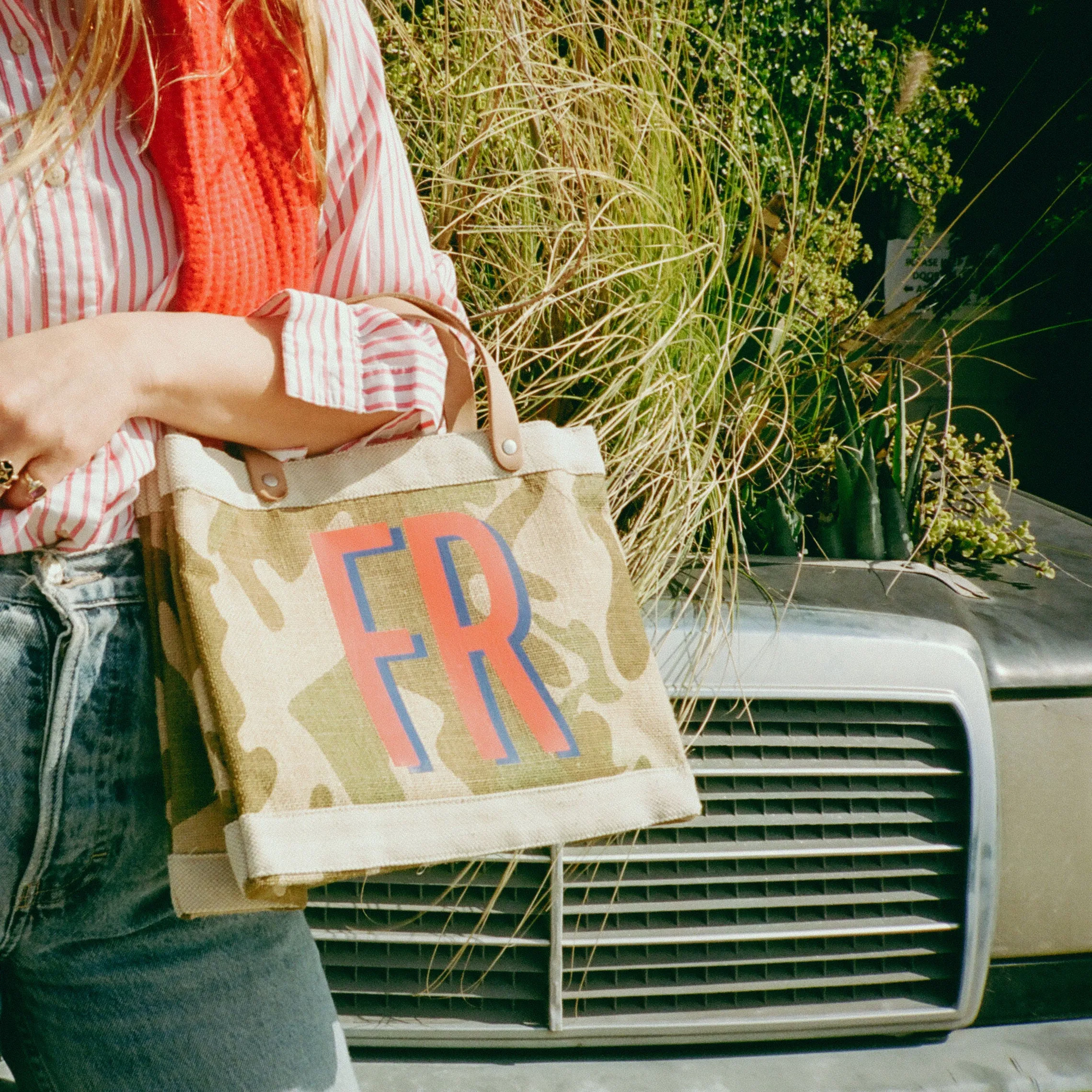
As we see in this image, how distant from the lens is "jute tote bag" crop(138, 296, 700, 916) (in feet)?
2.26

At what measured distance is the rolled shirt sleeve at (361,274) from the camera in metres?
0.75

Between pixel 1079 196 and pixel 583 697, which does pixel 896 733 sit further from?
pixel 1079 196

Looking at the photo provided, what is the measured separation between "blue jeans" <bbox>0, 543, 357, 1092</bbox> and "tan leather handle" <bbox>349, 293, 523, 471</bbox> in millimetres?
298

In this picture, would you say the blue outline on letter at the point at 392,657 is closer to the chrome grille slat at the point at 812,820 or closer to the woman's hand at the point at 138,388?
the woman's hand at the point at 138,388

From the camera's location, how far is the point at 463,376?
34.1 inches

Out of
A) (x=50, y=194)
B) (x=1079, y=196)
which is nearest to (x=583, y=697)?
(x=50, y=194)

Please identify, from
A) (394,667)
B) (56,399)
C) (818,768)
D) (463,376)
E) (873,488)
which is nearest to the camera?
(56,399)

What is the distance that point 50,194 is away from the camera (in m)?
0.66

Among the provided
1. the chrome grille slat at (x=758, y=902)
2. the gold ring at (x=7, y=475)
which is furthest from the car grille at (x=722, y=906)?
the gold ring at (x=7, y=475)

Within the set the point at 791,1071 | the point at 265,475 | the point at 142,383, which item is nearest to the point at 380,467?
the point at 265,475

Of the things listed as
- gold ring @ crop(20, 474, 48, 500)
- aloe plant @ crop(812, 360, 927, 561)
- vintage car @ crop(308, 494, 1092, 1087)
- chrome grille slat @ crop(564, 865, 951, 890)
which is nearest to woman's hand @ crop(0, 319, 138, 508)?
gold ring @ crop(20, 474, 48, 500)

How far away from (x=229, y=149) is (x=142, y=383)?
195 mm

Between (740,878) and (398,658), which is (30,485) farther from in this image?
(740,878)

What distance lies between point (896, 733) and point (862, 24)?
2.48m
